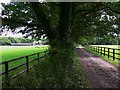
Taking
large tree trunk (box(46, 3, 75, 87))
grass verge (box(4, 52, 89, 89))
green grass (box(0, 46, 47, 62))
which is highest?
large tree trunk (box(46, 3, 75, 87))

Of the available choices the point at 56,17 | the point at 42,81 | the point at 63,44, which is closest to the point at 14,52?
the point at 56,17

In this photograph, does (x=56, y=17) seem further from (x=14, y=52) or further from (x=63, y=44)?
(x=14, y=52)

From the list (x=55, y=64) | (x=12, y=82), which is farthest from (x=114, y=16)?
(x=12, y=82)

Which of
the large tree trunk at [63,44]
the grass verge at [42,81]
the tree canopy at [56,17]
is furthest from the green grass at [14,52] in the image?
the grass verge at [42,81]

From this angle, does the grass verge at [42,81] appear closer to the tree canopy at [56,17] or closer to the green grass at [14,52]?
the tree canopy at [56,17]

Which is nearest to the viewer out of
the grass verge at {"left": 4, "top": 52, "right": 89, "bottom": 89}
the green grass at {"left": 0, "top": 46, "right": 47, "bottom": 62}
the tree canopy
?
the grass verge at {"left": 4, "top": 52, "right": 89, "bottom": 89}

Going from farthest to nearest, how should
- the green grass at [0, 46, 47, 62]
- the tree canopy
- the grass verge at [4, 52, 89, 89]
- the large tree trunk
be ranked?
the green grass at [0, 46, 47, 62] < the tree canopy < the large tree trunk < the grass verge at [4, 52, 89, 89]

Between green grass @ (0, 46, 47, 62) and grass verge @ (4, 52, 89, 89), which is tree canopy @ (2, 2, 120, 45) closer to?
grass verge @ (4, 52, 89, 89)

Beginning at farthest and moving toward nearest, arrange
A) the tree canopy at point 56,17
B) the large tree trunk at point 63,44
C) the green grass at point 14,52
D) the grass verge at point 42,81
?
the green grass at point 14,52 → the tree canopy at point 56,17 → the large tree trunk at point 63,44 → the grass verge at point 42,81

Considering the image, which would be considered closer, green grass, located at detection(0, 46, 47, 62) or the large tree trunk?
the large tree trunk

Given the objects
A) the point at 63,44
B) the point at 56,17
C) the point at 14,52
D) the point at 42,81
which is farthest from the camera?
the point at 14,52

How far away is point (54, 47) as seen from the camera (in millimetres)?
12656

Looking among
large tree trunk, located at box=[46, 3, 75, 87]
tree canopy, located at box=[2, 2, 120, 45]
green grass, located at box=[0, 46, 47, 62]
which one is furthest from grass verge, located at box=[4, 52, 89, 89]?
green grass, located at box=[0, 46, 47, 62]

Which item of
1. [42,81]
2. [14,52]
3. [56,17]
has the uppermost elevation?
[56,17]
